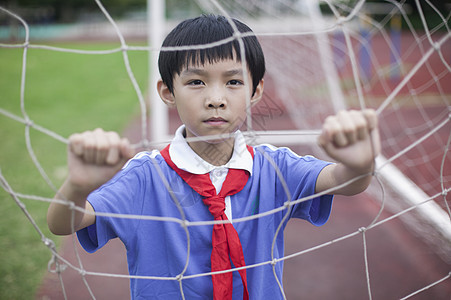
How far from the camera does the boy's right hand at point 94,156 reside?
0.58 meters

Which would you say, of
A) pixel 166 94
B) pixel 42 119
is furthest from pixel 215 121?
pixel 42 119

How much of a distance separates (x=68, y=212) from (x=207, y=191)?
0.26 metres

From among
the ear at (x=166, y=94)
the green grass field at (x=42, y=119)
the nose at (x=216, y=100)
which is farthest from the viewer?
the green grass field at (x=42, y=119)

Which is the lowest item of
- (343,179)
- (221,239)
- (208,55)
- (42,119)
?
(221,239)

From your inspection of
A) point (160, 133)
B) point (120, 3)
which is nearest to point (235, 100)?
point (160, 133)

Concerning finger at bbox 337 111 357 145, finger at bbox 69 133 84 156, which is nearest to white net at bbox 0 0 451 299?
finger at bbox 69 133 84 156

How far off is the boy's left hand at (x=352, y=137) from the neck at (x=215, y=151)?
0.28m

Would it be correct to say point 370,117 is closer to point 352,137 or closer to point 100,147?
point 352,137

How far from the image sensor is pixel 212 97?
749mm

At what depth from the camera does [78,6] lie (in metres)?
19.3

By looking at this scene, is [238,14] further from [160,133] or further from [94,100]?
[94,100]

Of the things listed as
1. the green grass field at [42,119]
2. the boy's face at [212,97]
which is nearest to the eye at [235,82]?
the boy's face at [212,97]

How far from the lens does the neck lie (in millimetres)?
845

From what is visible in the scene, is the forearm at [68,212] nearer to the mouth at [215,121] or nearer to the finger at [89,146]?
the finger at [89,146]
